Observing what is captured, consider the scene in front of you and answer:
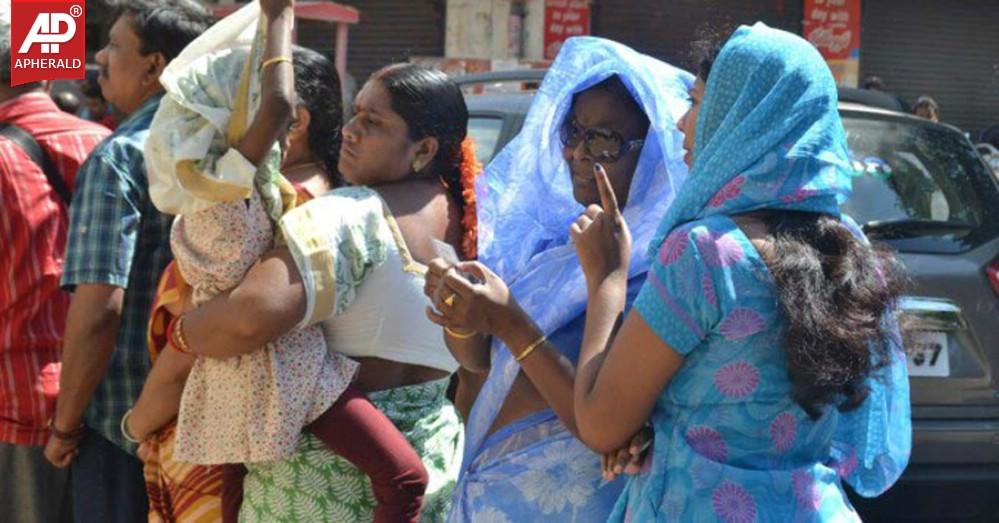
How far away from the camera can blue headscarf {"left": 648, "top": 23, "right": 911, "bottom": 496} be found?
6.56 feet

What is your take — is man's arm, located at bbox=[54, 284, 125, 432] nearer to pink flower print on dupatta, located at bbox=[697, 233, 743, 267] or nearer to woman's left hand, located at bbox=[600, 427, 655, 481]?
woman's left hand, located at bbox=[600, 427, 655, 481]

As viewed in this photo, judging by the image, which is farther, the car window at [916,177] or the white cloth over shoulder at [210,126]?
the car window at [916,177]

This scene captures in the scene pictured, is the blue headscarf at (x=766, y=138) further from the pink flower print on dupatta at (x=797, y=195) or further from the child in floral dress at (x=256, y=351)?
the child in floral dress at (x=256, y=351)

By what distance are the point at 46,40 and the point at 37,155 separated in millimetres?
1137

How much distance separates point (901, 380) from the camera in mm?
2238

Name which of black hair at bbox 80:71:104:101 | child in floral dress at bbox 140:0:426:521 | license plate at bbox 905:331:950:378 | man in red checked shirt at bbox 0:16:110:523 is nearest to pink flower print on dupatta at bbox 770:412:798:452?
child in floral dress at bbox 140:0:426:521

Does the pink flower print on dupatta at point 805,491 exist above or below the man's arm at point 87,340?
above

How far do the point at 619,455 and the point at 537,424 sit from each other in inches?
12.5

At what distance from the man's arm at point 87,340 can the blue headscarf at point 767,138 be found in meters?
1.56

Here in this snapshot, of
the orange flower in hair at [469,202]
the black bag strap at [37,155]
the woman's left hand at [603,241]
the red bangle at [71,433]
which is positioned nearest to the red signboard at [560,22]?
the black bag strap at [37,155]

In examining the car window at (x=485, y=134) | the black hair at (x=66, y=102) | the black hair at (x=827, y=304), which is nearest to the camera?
the black hair at (x=827, y=304)

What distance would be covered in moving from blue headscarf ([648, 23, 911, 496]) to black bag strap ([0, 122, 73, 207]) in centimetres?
204

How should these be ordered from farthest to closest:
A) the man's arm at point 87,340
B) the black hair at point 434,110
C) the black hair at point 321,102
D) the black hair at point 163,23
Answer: the black hair at point 163,23, the man's arm at point 87,340, the black hair at point 321,102, the black hair at point 434,110

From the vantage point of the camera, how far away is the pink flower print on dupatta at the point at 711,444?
2.04 m
